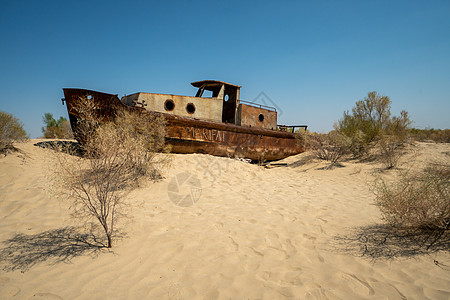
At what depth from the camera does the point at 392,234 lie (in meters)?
3.03

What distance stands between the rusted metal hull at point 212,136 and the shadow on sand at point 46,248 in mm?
4438

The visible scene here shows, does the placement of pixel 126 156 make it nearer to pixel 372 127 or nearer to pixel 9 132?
pixel 9 132

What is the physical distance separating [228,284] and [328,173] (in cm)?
844

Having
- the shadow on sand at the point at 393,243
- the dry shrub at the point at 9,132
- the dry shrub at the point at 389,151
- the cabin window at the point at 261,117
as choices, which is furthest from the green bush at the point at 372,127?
the dry shrub at the point at 9,132

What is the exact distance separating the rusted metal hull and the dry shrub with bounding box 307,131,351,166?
1.12 meters

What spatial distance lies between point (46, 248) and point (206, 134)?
6907 millimetres

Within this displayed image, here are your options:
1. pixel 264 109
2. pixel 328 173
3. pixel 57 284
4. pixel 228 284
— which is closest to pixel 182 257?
pixel 228 284

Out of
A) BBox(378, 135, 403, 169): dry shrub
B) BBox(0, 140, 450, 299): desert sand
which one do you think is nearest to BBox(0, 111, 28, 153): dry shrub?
BBox(0, 140, 450, 299): desert sand

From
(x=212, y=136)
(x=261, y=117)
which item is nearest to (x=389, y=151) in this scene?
(x=261, y=117)

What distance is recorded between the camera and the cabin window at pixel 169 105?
8.63 meters

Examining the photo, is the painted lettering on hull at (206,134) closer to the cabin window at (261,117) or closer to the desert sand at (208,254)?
the cabin window at (261,117)

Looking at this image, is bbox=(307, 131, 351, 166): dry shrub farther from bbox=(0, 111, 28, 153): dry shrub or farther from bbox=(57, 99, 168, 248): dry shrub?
bbox=(0, 111, 28, 153): dry shrub

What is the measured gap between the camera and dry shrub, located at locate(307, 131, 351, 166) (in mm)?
10788

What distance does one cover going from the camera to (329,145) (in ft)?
38.7
